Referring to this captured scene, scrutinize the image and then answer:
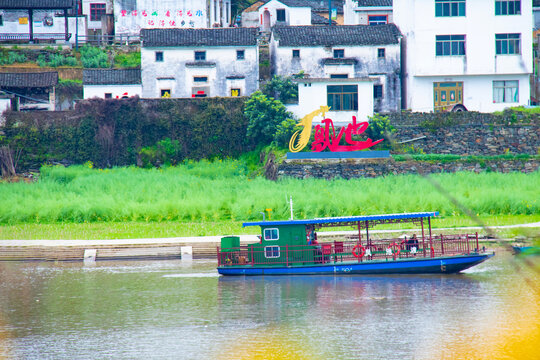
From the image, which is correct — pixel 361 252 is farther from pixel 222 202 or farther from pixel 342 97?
pixel 342 97

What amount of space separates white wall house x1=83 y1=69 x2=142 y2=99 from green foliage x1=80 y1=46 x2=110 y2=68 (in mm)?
5358

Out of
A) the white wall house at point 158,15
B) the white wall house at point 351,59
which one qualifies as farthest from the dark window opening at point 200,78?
the white wall house at point 158,15

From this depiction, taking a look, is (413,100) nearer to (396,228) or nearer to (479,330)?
(396,228)

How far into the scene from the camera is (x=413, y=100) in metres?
54.1

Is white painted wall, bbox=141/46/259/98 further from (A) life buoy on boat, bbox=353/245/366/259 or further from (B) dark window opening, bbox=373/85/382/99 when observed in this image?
(A) life buoy on boat, bbox=353/245/366/259

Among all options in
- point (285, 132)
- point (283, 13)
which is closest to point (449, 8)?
point (285, 132)

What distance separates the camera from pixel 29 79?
56.1 metres

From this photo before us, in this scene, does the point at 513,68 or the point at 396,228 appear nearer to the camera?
the point at 396,228

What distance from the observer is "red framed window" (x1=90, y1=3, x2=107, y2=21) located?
70.6 metres

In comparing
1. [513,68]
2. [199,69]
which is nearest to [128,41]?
[199,69]

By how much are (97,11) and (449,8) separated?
112 ft

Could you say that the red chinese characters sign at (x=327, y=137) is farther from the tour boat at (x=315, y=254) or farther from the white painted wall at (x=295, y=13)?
the white painted wall at (x=295, y=13)

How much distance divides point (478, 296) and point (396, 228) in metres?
12.3

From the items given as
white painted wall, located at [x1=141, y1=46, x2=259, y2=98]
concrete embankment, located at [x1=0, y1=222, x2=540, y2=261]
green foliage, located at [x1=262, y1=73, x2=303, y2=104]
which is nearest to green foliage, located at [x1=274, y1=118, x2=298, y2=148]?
green foliage, located at [x1=262, y1=73, x2=303, y2=104]
